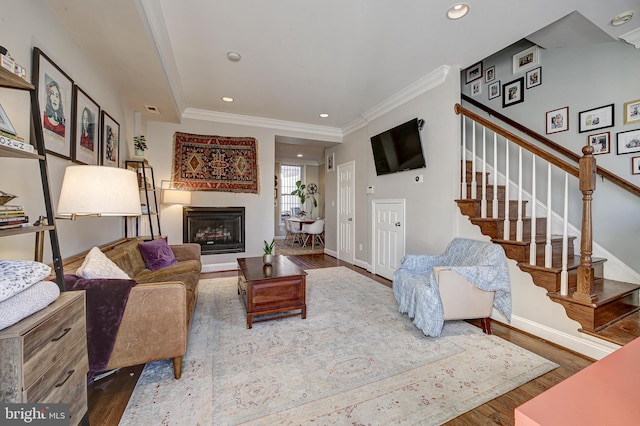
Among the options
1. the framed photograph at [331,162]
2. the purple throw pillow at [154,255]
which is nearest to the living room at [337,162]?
the framed photograph at [331,162]

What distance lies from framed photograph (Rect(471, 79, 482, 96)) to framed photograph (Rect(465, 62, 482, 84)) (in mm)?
63

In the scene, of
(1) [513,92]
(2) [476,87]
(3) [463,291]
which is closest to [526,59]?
(1) [513,92]

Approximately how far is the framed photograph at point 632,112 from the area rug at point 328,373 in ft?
7.85

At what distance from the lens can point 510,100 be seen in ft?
11.2

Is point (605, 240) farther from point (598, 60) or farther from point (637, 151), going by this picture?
point (598, 60)

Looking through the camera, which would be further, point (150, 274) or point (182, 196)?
point (182, 196)

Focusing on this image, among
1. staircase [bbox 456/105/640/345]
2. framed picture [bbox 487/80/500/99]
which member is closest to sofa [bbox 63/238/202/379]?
staircase [bbox 456/105/640/345]

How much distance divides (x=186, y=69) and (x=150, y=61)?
0.63m

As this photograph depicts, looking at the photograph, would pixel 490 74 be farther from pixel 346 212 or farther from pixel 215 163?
pixel 215 163

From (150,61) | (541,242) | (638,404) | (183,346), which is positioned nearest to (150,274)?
(183,346)

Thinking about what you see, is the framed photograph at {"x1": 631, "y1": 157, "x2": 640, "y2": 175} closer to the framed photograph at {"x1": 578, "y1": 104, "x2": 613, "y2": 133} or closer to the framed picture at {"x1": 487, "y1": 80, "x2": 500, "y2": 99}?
the framed photograph at {"x1": 578, "y1": 104, "x2": 613, "y2": 133}

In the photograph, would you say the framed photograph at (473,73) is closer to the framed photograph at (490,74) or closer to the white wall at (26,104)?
the framed photograph at (490,74)

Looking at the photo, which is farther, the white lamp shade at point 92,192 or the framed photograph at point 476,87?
the framed photograph at point 476,87

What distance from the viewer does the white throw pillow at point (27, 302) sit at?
0.84 metres
